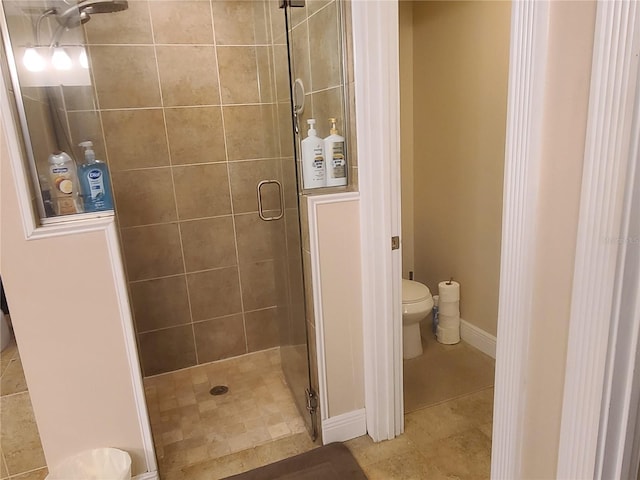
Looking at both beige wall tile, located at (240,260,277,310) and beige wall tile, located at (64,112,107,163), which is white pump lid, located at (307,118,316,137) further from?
beige wall tile, located at (240,260,277,310)

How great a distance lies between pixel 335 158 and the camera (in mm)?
1930

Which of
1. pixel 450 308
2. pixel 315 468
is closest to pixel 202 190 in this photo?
pixel 315 468

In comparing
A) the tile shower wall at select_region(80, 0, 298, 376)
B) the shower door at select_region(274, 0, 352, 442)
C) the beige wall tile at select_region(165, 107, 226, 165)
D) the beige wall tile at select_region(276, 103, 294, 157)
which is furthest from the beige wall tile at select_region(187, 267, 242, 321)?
the beige wall tile at select_region(276, 103, 294, 157)

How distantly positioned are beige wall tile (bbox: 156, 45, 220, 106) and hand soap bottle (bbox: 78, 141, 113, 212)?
969 millimetres

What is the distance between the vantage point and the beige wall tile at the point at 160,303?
270cm

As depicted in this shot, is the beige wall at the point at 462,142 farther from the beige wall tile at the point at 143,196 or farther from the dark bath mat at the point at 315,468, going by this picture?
the beige wall tile at the point at 143,196

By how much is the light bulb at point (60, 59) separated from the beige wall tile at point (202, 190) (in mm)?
1041

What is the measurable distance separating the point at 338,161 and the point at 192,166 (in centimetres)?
107

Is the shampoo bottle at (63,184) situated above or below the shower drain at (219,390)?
above

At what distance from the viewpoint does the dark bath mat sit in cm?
191

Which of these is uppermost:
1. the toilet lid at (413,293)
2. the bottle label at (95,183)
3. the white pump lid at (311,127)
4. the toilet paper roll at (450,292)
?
the white pump lid at (311,127)

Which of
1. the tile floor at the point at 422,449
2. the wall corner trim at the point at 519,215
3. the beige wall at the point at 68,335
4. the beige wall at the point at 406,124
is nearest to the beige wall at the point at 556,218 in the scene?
the wall corner trim at the point at 519,215

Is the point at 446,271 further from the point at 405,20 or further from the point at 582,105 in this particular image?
the point at 582,105

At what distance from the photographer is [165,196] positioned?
2.61 metres
